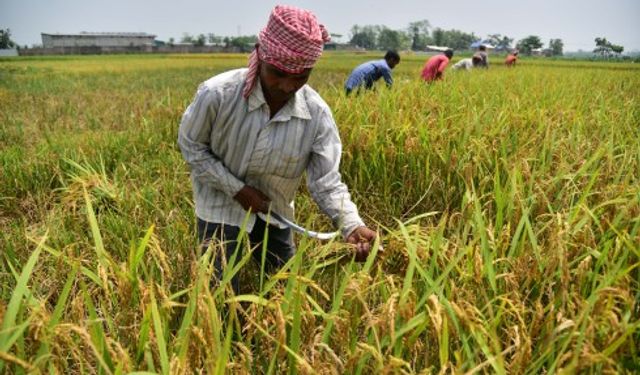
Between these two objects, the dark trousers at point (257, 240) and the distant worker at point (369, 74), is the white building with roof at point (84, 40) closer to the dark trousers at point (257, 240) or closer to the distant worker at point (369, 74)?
the distant worker at point (369, 74)

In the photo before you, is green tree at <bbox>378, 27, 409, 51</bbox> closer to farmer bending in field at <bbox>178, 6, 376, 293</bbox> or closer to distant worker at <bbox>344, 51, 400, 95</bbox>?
distant worker at <bbox>344, 51, 400, 95</bbox>

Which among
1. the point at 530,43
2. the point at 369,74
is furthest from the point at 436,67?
the point at 530,43

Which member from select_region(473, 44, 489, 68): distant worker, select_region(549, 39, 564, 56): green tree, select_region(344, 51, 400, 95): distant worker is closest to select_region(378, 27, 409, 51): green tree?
select_region(549, 39, 564, 56): green tree

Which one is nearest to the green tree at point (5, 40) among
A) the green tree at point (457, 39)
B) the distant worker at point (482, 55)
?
the distant worker at point (482, 55)

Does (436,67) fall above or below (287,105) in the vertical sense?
above

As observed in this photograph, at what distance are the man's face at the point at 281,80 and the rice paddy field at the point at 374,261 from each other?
0.57 m

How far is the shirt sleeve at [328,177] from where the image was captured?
168 cm

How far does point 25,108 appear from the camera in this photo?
8.09m

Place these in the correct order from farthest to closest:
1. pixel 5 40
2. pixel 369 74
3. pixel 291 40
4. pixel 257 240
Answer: pixel 5 40 < pixel 369 74 < pixel 257 240 < pixel 291 40

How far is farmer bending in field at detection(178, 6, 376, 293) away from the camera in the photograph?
158 cm

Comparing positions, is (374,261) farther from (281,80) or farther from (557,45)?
(557,45)

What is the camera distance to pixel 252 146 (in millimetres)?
1773

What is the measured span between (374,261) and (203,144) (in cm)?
84

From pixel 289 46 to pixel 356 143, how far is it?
1620mm
